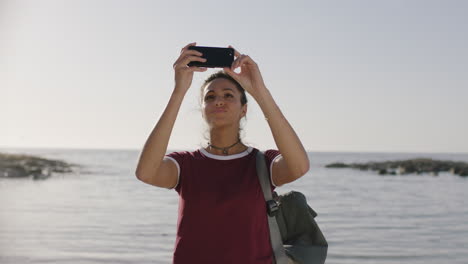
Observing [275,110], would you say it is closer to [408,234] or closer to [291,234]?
[291,234]

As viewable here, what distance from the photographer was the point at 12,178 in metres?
39.7

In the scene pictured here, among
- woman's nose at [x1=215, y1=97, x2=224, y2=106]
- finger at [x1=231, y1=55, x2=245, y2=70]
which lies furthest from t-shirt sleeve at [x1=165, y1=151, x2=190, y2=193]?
finger at [x1=231, y1=55, x2=245, y2=70]

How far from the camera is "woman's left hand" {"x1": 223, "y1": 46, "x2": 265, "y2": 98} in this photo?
3.02 meters

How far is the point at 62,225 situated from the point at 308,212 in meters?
13.3

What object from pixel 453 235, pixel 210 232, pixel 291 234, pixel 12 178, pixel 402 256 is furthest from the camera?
pixel 12 178

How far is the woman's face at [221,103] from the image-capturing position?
10.5ft

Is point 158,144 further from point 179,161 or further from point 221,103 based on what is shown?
point 221,103

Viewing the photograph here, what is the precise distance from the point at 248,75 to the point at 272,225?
770 millimetres

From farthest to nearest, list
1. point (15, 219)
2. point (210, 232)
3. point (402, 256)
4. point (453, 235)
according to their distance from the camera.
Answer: point (15, 219) → point (453, 235) → point (402, 256) → point (210, 232)

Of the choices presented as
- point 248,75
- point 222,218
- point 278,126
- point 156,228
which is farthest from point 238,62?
A: point 156,228

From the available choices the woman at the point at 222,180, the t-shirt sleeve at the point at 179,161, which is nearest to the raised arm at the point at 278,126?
the woman at the point at 222,180

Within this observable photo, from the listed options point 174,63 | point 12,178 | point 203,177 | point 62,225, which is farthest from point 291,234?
point 12,178

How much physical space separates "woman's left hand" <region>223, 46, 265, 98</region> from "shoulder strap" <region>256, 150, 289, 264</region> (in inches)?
14.9

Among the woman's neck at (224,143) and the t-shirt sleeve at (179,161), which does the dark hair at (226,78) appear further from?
the t-shirt sleeve at (179,161)
